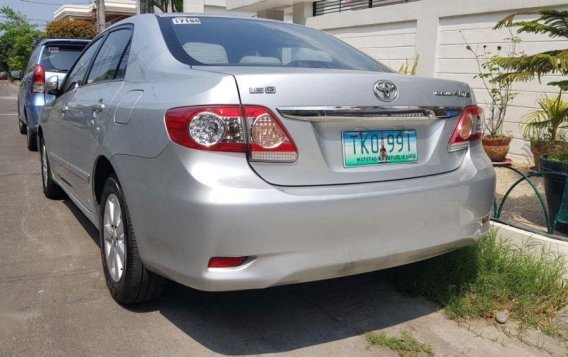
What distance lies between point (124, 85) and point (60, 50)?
5.92 meters

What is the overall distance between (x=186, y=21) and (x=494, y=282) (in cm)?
244

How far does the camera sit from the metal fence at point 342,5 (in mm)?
11223

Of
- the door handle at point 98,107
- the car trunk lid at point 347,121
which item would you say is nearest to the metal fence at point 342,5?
the door handle at point 98,107

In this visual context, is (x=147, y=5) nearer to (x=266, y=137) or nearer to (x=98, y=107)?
(x=98, y=107)

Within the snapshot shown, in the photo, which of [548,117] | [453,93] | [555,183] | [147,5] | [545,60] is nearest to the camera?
[453,93]

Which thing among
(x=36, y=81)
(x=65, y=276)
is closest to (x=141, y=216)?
(x=65, y=276)

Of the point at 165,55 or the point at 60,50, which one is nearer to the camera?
the point at 165,55

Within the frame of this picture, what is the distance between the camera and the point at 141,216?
2787mm

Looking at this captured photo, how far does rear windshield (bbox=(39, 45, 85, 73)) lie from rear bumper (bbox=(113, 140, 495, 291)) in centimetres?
619

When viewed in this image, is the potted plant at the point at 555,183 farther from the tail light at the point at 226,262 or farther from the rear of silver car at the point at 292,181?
the tail light at the point at 226,262

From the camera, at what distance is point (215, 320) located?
3137 millimetres

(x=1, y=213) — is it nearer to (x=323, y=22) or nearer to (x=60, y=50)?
(x=60, y=50)

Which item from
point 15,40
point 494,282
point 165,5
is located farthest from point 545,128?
point 15,40

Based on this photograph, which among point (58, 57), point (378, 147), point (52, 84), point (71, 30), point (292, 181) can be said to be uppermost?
point (71, 30)
